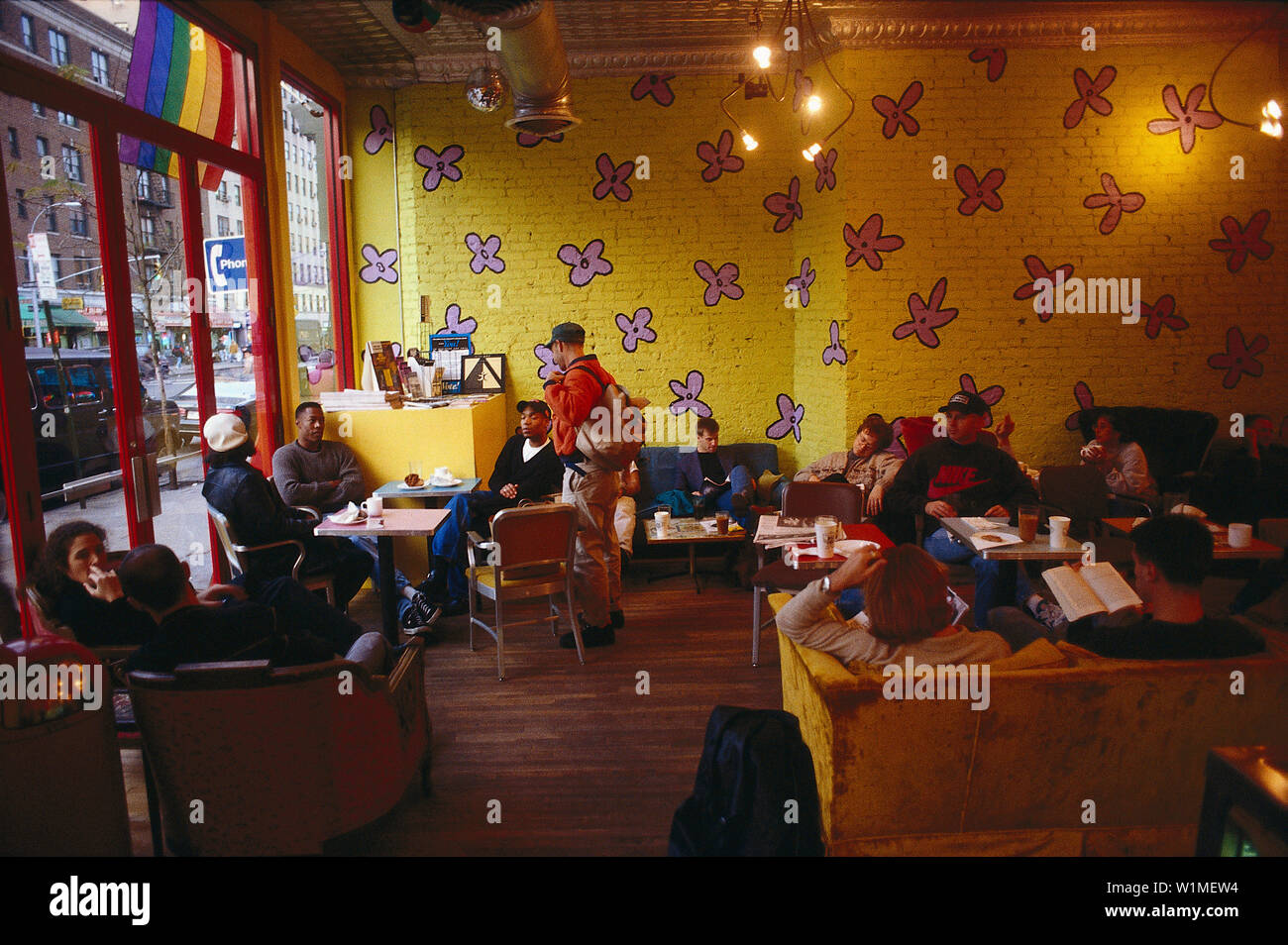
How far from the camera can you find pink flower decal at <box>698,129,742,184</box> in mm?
7383

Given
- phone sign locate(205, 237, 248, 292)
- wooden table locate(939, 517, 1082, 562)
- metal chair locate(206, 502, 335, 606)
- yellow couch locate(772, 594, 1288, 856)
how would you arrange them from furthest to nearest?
phone sign locate(205, 237, 248, 292)
metal chair locate(206, 502, 335, 606)
wooden table locate(939, 517, 1082, 562)
yellow couch locate(772, 594, 1288, 856)

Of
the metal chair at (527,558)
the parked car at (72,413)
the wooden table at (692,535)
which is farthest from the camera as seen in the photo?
the wooden table at (692,535)

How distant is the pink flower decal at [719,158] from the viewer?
24.2 ft

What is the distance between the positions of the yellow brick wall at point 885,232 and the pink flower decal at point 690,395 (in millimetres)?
90

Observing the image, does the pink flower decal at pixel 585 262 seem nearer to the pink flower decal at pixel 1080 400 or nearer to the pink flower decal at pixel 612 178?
the pink flower decal at pixel 612 178

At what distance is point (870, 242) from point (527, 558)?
387 centimetres

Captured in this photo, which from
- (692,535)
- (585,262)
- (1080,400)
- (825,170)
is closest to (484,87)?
(585,262)

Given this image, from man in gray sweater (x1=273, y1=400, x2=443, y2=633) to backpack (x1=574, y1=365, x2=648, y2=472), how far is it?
62.2 inches

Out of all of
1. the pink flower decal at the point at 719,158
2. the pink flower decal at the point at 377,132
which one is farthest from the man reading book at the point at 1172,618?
the pink flower decal at the point at 377,132

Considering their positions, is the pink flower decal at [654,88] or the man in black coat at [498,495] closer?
the man in black coat at [498,495]

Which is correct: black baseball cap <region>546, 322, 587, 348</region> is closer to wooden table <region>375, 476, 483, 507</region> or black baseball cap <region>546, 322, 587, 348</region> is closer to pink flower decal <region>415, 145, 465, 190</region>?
wooden table <region>375, 476, 483, 507</region>

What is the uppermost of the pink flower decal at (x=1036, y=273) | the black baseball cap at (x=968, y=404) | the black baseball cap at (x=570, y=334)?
the pink flower decal at (x=1036, y=273)

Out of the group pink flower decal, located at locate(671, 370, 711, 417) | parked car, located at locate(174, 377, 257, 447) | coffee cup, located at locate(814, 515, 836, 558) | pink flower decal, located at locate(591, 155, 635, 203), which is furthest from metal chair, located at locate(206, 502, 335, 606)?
pink flower decal, located at locate(591, 155, 635, 203)

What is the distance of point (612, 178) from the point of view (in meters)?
7.41
